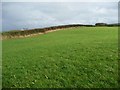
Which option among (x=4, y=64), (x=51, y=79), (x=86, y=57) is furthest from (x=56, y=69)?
(x=4, y=64)

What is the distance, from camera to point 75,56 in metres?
13.7

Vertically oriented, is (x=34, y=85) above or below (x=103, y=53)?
below

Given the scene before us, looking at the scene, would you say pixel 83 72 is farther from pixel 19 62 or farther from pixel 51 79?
pixel 19 62

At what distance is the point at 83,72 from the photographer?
1112 cm

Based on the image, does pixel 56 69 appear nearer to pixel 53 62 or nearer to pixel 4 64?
pixel 53 62

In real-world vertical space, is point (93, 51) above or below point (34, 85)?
above

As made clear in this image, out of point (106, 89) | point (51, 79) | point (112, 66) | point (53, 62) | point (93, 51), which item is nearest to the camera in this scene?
point (106, 89)

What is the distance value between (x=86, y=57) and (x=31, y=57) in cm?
317

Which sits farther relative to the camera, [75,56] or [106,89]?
[75,56]

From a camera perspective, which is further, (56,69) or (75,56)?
(75,56)

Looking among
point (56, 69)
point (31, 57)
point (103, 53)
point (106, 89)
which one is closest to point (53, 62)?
A: point (56, 69)

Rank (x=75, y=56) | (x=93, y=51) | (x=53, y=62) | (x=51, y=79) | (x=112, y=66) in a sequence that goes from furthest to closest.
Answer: (x=93, y=51) < (x=75, y=56) < (x=53, y=62) < (x=112, y=66) < (x=51, y=79)

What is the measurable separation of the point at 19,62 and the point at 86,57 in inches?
138

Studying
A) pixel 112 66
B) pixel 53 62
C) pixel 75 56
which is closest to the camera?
pixel 112 66
